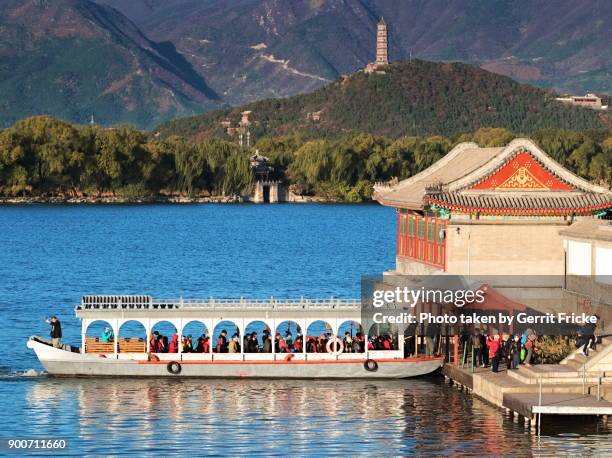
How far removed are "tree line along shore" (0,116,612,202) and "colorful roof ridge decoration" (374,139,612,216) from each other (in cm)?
11760

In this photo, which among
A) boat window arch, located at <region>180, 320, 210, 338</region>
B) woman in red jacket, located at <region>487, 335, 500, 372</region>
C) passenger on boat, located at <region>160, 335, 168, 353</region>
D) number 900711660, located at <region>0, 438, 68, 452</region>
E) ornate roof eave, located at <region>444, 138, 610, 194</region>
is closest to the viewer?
number 900711660, located at <region>0, 438, 68, 452</region>

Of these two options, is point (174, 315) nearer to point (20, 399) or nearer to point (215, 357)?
point (215, 357)

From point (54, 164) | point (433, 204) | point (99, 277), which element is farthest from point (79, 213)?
point (433, 204)

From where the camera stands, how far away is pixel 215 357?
43469 mm

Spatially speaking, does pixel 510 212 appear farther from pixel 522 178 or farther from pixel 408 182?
pixel 408 182

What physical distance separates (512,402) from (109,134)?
467 feet

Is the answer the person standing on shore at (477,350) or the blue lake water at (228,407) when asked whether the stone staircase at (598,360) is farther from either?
the person standing on shore at (477,350)

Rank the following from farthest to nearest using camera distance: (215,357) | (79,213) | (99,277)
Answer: (79,213) < (99,277) < (215,357)

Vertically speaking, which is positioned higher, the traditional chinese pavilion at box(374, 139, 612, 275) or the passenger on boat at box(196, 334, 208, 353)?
the traditional chinese pavilion at box(374, 139, 612, 275)

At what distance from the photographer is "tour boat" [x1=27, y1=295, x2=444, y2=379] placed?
43375mm

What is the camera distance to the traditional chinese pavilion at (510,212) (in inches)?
1858

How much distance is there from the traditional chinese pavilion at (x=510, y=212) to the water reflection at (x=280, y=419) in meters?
5.62

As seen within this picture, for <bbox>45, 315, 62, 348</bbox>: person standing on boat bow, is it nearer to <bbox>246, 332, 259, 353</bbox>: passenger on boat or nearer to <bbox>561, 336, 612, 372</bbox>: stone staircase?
<bbox>246, 332, 259, 353</bbox>: passenger on boat

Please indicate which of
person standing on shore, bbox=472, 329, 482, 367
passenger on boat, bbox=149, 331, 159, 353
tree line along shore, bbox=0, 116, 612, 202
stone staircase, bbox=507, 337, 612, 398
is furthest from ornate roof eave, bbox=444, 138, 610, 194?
tree line along shore, bbox=0, 116, 612, 202
